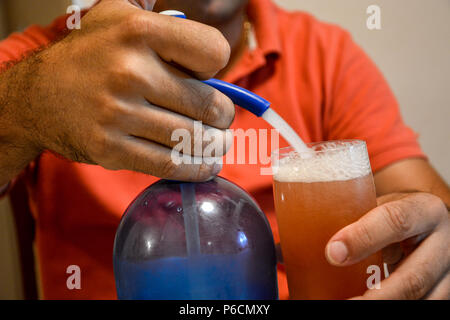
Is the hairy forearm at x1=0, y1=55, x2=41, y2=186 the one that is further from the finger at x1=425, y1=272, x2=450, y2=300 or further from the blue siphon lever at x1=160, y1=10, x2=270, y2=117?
the finger at x1=425, y1=272, x2=450, y2=300

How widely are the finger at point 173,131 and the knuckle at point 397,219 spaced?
20 centimetres

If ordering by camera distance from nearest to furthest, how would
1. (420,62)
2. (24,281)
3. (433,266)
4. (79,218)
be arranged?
(433,266), (79,218), (420,62), (24,281)

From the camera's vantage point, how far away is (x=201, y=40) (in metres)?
0.35

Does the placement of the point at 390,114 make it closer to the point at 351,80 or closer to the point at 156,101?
the point at 351,80

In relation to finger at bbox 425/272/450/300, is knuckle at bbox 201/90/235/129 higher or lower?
higher

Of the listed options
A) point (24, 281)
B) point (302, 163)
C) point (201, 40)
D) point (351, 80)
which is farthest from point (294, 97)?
point (24, 281)

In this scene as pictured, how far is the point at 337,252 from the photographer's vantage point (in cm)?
39

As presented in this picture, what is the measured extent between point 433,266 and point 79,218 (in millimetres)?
642

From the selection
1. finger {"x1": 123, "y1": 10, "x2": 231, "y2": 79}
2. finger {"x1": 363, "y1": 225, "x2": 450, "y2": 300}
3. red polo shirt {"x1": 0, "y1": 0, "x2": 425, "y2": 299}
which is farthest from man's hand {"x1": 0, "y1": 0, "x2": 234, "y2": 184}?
red polo shirt {"x1": 0, "y1": 0, "x2": 425, "y2": 299}

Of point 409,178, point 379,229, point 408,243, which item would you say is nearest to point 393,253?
point 408,243

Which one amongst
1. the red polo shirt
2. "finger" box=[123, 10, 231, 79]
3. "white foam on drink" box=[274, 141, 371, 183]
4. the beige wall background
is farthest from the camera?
the beige wall background

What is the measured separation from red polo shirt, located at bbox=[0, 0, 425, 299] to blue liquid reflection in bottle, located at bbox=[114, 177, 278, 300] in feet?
1.01

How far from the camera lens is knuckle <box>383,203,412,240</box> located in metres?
0.42

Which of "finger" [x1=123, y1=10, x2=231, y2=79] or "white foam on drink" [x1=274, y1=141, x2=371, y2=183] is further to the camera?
"white foam on drink" [x1=274, y1=141, x2=371, y2=183]
